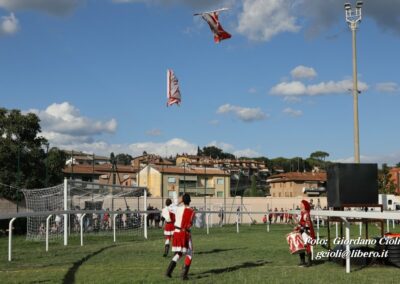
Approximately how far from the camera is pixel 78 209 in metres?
28.3

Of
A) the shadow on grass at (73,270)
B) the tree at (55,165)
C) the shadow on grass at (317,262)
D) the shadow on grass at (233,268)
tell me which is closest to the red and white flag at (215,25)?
the shadow on grass at (73,270)

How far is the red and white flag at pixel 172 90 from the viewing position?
91.0 ft

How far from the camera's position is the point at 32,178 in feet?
129

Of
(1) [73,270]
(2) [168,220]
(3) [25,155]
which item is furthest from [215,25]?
(3) [25,155]

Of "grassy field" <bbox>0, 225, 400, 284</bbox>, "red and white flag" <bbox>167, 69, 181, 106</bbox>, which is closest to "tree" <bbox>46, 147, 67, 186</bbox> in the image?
"red and white flag" <bbox>167, 69, 181, 106</bbox>

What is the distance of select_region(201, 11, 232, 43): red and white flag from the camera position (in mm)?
25766

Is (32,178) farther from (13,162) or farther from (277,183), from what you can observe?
(277,183)


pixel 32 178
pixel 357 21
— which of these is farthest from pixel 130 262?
pixel 32 178

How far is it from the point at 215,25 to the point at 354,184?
1404 centimetres

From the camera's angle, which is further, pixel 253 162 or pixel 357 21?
pixel 253 162

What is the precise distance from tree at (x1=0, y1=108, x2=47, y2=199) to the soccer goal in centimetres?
760

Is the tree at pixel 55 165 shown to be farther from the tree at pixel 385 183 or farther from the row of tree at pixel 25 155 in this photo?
the tree at pixel 385 183

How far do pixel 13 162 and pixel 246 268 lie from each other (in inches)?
1165

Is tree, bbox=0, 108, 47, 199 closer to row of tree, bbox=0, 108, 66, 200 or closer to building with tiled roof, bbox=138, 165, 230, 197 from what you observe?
row of tree, bbox=0, 108, 66, 200
